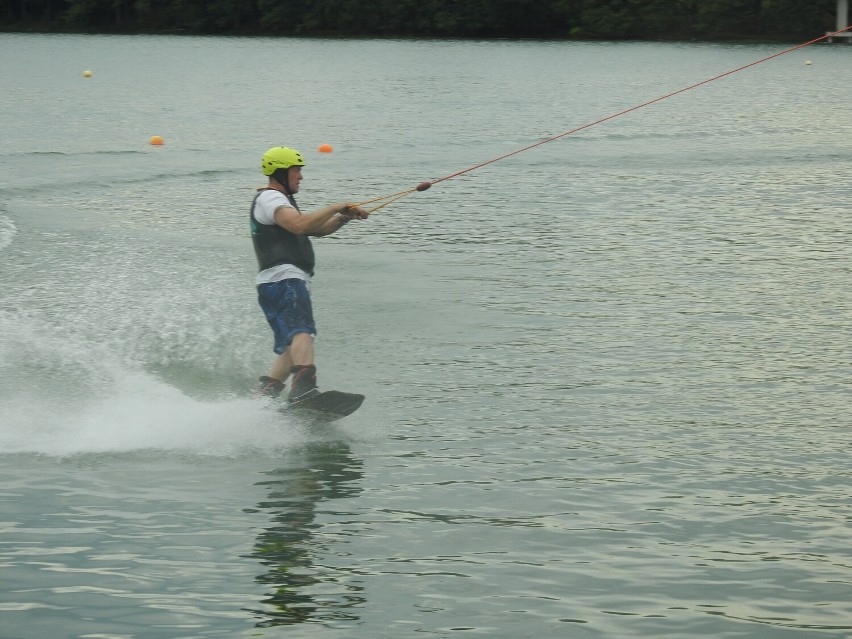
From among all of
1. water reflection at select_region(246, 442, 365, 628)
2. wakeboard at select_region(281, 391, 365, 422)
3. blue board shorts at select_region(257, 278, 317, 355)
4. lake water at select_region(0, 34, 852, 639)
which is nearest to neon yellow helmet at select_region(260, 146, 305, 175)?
blue board shorts at select_region(257, 278, 317, 355)

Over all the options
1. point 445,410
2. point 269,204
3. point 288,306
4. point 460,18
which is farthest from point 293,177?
point 460,18

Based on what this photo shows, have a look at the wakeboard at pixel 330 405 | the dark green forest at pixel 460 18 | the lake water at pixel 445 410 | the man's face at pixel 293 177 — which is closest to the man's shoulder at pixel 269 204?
the man's face at pixel 293 177

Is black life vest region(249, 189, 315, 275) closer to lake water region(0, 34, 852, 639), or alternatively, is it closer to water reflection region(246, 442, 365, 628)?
lake water region(0, 34, 852, 639)

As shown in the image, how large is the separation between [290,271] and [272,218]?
359mm

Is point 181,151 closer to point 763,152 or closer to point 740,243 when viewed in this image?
point 763,152

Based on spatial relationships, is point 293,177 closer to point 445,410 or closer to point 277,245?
point 277,245

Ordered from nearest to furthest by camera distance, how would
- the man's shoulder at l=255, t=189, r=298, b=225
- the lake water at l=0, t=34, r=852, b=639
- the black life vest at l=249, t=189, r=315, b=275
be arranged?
the lake water at l=0, t=34, r=852, b=639 → the man's shoulder at l=255, t=189, r=298, b=225 → the black life vest at l=249, t=189, r=315, b=275

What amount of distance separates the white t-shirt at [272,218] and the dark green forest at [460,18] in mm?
72789

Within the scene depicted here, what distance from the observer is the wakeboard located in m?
8.73

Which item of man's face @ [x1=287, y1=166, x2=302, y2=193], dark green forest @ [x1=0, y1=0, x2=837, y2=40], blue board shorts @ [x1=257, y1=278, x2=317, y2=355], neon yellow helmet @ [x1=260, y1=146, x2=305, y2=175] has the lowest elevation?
blue board shorts @ [x1=257, y1=278, x2=317, y2=355]

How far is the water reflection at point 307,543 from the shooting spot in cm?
624

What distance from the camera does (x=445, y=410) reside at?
9469 mm

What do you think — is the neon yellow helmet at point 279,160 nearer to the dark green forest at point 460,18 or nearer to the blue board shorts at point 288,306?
the blue board shorts at point 288,306

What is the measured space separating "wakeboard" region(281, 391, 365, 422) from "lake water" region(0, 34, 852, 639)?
14cm
